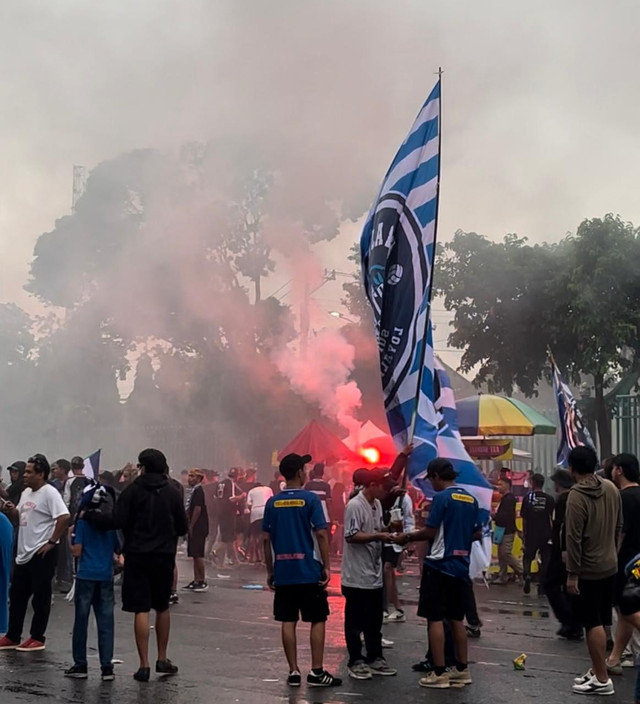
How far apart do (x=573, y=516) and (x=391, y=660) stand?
257 cm

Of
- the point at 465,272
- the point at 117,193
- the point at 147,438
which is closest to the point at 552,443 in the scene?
the point at 465,272

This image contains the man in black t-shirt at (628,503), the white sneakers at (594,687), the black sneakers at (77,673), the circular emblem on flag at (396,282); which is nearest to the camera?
the white sneakers at (594,687)

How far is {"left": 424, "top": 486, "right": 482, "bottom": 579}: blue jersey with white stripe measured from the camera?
8359 millimetres

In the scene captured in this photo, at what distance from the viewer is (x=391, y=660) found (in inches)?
383

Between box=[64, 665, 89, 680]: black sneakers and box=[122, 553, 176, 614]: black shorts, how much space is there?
0.74 meters

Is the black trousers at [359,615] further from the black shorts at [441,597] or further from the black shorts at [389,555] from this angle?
the black shorts at [389,555]

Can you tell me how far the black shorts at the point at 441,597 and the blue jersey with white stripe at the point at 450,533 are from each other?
0.06 m

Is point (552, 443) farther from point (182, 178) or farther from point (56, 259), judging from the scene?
point (56, 259)

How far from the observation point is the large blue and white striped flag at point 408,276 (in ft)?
29.2

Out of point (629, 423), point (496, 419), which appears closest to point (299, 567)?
point (629, 423)

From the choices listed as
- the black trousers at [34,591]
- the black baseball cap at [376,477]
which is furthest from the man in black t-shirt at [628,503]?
the black trousers at [34,591]

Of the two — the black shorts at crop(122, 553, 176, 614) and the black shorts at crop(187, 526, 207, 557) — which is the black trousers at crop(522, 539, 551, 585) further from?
the black shorts at crop(122, 553, 176, 614)

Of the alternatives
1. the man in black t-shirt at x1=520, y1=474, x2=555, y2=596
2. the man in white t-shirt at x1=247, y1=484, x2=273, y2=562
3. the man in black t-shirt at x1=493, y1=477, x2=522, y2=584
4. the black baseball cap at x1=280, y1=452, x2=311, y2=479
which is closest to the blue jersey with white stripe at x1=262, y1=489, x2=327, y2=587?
the black baseball cap at x1=280, y1=452, x2=311, y2=479

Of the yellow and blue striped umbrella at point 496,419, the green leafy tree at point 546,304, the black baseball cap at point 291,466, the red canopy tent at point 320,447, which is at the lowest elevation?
the black baseball cap at point 291,466
